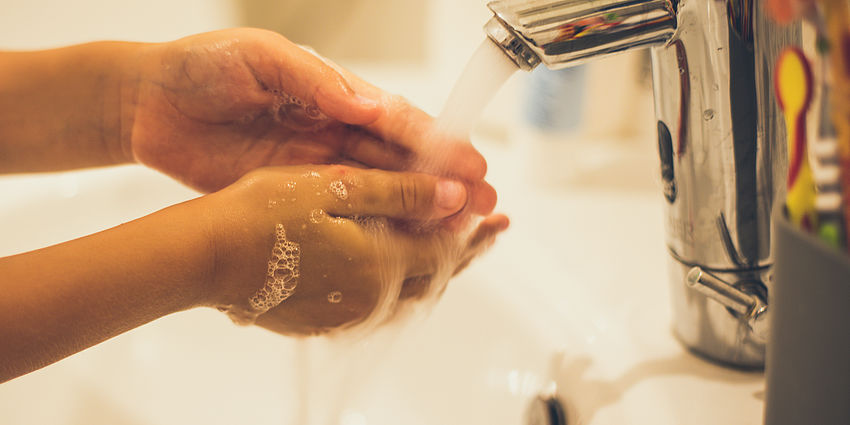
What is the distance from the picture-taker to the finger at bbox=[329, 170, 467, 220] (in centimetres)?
39

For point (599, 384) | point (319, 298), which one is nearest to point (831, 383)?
point (599, 384)

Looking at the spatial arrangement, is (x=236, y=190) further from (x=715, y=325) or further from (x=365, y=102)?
(x=715, y=325)

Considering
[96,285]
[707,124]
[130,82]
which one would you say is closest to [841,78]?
[707,124]

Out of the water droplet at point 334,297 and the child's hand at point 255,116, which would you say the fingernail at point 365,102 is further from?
the water droplet at point 334,297

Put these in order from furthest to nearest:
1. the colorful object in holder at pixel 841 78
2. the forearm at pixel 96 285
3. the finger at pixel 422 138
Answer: the finger at pixel 422 138 < the forearm at pixel 96 285 < the colorful object in holder at pixel 841 78

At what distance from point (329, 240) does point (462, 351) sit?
0.20 m

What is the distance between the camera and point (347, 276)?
1.26 feet

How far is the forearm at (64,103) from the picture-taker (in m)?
0.47

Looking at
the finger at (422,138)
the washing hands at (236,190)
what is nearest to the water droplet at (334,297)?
the washing hands at (236,190)

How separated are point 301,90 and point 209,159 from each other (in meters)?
0.11

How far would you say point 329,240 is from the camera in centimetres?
37

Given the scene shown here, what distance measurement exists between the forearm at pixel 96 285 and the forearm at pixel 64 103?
0.19 metres

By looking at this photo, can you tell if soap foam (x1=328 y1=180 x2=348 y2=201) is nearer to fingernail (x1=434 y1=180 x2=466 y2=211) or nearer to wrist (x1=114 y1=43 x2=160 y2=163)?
fingernail (x1=434 y1=180 x2=466 y2=211)

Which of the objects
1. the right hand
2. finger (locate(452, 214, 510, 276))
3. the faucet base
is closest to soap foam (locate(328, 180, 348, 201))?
the right hand
